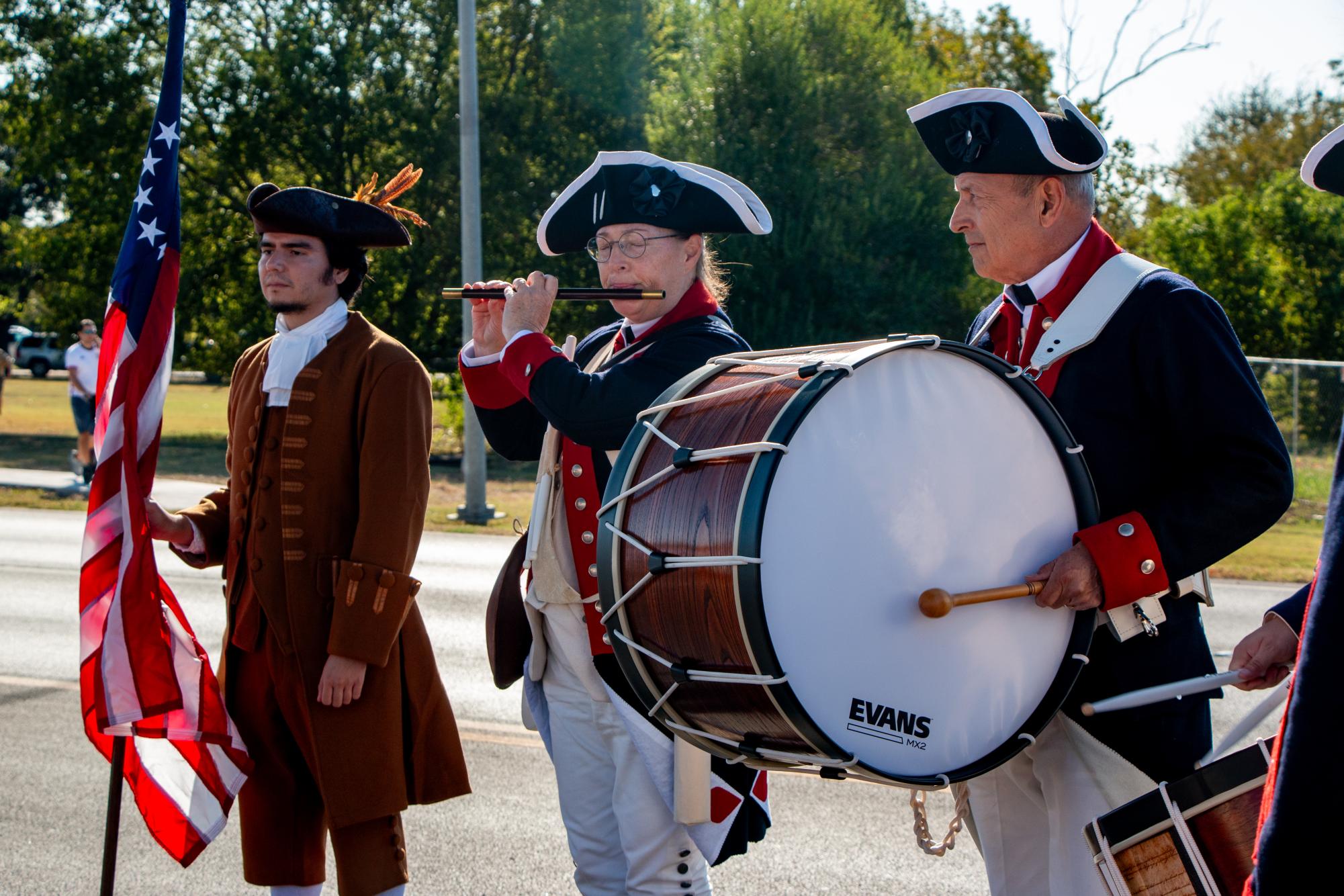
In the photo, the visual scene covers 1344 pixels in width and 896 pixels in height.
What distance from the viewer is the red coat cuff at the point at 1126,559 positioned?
227 cm

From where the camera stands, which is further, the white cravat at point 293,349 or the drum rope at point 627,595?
the white cravat at point 293,349

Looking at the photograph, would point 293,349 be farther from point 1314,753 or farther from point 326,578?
point 1314,753

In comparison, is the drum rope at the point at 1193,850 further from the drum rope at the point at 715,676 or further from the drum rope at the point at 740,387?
the drum rope at the point at 740,387

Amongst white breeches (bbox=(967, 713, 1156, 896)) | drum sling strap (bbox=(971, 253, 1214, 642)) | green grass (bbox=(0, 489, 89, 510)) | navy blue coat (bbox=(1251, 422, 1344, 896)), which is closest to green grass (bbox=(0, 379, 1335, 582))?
green grass (bbox=(0, 489, 89, 510))

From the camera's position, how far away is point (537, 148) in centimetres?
2466

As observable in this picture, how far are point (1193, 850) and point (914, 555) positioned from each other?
0.64 metres

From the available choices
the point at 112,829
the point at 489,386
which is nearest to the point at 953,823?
the point at 489,386

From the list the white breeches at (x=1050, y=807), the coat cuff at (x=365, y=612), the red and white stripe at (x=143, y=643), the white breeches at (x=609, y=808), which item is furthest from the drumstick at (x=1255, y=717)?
the red and white stripe at (x=143, y=643)

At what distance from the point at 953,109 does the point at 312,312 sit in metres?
1.82

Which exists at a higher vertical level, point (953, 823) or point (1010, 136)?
point (1010, 136)

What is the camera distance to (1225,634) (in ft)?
26.1

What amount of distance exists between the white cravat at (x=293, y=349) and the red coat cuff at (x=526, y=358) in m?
0.77

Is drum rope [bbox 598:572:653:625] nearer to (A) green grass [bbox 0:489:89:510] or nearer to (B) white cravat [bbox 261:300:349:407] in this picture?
(B) white cravat [bbox 261:300:349:407]

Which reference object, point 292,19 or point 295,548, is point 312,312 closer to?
point 295,548
